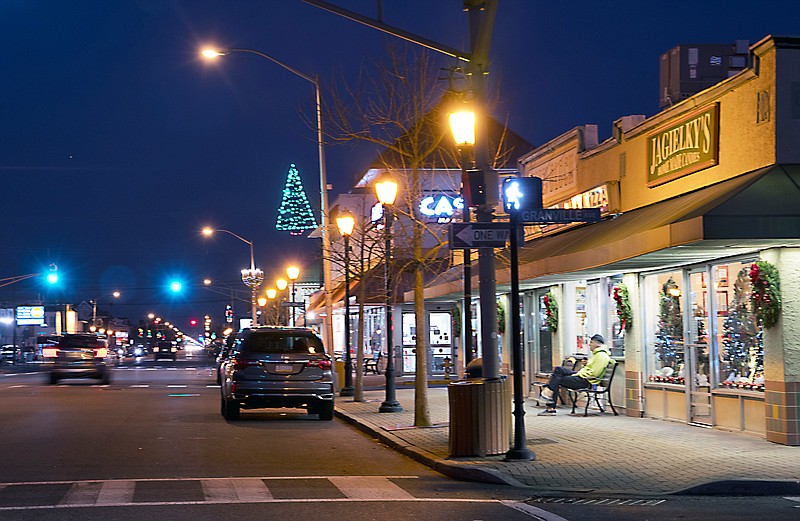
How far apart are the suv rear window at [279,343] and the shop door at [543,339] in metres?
5.48

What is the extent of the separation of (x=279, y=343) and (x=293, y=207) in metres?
74.5

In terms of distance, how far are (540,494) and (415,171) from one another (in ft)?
28.1

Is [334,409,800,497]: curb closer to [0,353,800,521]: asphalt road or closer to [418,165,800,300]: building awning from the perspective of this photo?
[0,353,800,521]: asphalt road

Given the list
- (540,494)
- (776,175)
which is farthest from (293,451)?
(776,175)

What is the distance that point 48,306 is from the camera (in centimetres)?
15262

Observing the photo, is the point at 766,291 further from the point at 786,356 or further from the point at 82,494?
the point at 82,494

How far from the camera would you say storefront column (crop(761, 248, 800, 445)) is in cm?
1389

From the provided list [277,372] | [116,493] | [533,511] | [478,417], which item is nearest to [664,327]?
[478,417]

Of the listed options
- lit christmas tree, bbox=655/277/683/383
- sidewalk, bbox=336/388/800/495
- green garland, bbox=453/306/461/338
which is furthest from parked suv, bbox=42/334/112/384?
lit christmas tree, bbox=655/277/683/383

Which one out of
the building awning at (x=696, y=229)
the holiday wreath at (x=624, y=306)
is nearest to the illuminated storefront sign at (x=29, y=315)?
the building awning at (x=696, y=229)

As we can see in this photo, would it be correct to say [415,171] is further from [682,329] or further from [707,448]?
[707,448]

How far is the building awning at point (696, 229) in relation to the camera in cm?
1302

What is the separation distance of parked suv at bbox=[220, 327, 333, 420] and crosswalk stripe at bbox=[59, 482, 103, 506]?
865cm

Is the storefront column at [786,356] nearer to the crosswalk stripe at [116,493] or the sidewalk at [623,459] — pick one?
the sidewalk at [623,459]
